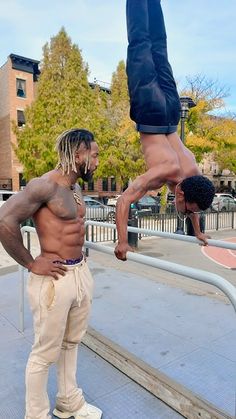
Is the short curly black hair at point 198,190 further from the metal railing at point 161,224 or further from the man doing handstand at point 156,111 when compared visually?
the metal railing at point 161,224

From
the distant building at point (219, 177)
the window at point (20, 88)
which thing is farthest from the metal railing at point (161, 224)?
the distant building at point (219, 177)

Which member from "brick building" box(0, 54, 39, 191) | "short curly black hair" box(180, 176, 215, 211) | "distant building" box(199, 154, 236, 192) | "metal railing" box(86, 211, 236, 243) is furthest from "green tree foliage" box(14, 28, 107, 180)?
"distant building" box(199, 154, 236, 192)

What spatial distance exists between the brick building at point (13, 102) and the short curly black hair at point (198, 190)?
24.0 m

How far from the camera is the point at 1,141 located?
28500 mm

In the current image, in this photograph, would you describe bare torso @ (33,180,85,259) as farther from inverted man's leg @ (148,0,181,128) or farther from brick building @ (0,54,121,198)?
brick building @ (0,54,121,198)

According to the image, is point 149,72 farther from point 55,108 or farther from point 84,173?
point 55,108

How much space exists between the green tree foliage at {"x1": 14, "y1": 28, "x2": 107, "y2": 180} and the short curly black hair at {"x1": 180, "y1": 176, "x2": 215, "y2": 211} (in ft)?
49.1

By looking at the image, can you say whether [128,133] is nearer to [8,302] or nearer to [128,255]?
[8,302]

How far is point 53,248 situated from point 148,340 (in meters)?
1.76

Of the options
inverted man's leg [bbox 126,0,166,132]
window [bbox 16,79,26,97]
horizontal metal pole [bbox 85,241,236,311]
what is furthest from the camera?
window [bbox 16,79,26,97]

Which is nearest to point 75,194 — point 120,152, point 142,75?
point 142,75

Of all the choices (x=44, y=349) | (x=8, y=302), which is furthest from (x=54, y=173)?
(x=8, y=302)

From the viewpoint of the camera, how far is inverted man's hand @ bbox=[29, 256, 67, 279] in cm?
179

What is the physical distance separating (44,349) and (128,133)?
17161 mm
